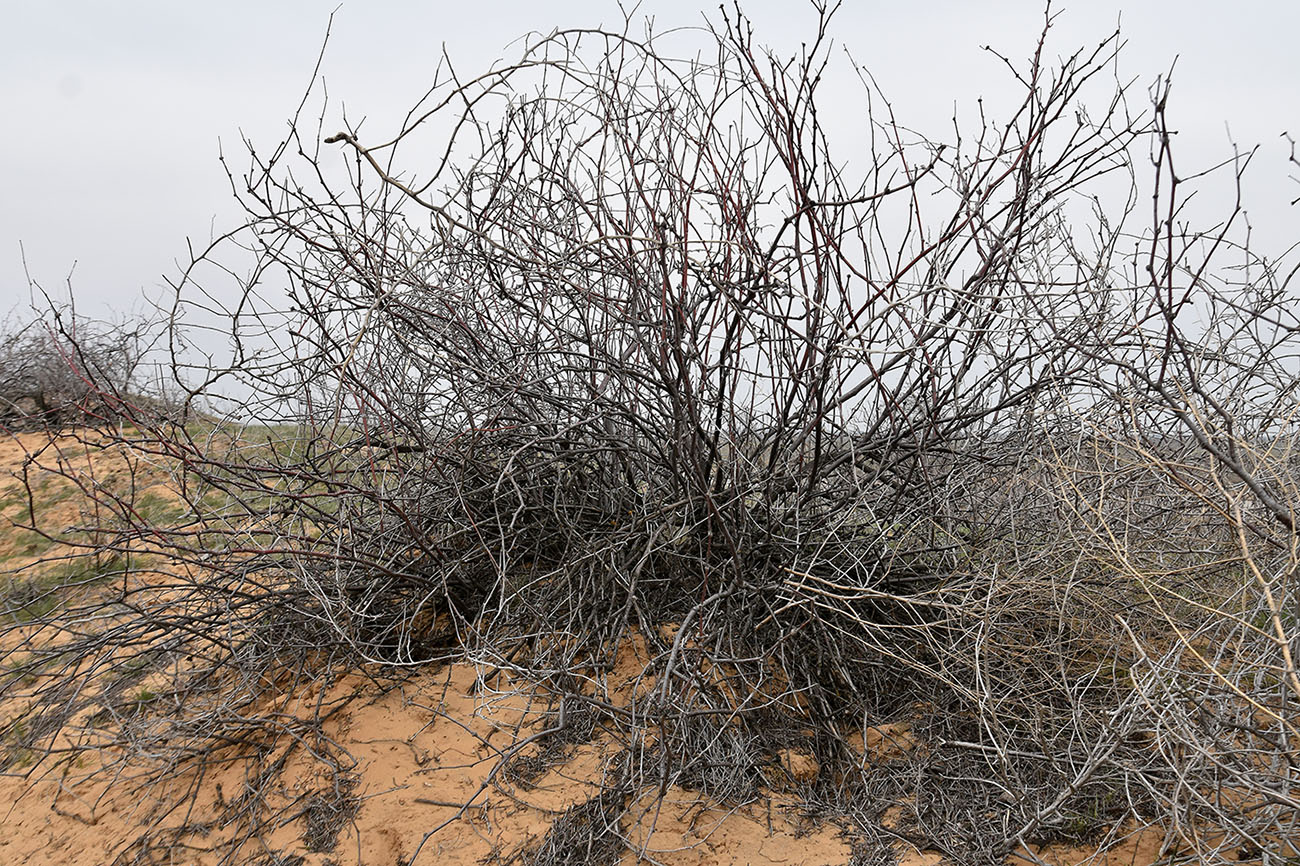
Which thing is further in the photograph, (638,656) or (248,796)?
(638,656)

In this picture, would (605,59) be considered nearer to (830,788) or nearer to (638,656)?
(638,656)

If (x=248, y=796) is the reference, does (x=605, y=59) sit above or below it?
above

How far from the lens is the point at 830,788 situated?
3516 mm

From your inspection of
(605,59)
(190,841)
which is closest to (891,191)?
(605,59)

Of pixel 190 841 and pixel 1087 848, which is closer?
pixel 1087 848

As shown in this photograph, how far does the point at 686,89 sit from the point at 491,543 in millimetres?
2153

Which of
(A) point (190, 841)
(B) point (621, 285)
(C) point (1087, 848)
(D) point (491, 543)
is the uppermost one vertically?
(B) point (621, 285)

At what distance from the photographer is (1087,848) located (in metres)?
3.19

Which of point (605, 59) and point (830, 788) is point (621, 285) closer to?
point (605, 59)

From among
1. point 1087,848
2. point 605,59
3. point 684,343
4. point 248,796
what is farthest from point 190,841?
point 605,59

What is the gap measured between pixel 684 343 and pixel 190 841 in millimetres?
2728

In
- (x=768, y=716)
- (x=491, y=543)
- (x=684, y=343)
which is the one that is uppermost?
(x=684, y=343)

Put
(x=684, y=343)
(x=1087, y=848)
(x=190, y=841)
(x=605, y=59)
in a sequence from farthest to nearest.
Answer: (x=605, y=59), (x=684, y=343), (x=190, y=841), (x=1087, y=848)

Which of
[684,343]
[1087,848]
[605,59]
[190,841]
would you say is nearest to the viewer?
[1087,848]
